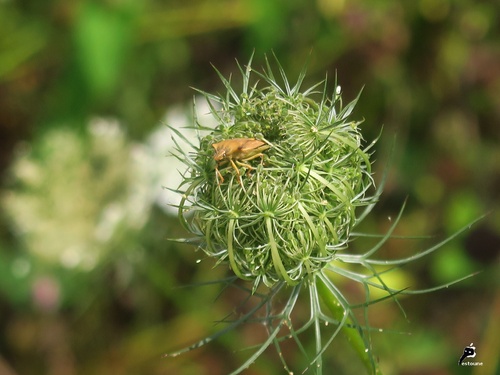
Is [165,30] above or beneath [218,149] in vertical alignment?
above

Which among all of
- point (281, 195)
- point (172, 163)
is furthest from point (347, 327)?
point (172, 163)

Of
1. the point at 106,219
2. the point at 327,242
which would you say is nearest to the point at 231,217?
the point at 327,242

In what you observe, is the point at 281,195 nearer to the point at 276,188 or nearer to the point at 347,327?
the point at 276,188

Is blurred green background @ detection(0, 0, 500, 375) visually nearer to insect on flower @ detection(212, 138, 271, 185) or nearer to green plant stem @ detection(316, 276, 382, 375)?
green plant stem @ detection(316, 276, 382, 375)

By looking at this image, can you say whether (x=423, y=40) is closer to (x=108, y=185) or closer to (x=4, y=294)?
(x=108, y=185)

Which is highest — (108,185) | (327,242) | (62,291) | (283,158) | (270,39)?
(270,39)

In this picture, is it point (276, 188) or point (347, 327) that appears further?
point (347, 327)

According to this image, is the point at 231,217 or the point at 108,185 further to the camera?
the point at 108,185
